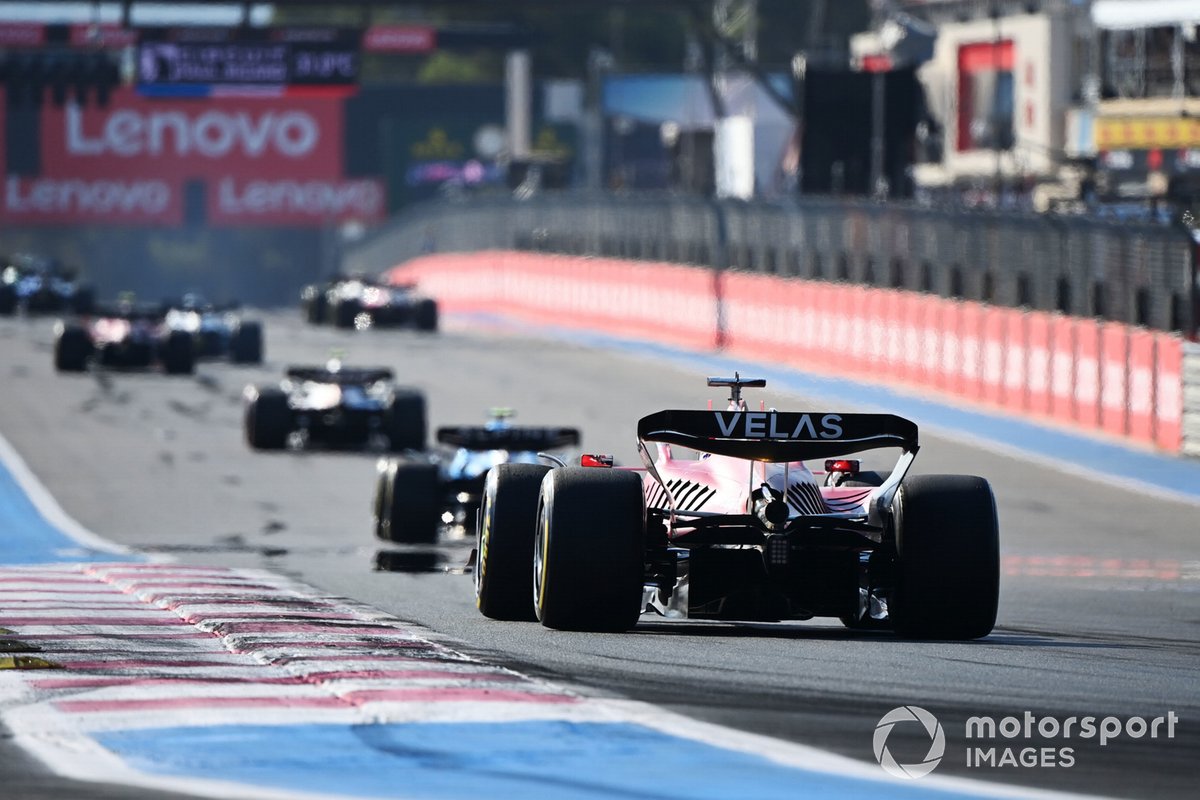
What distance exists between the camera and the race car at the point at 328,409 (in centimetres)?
2634

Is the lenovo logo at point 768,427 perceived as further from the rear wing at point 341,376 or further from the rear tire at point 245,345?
the rear tire at point 245,345

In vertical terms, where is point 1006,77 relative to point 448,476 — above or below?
above

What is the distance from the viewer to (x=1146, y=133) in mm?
45281

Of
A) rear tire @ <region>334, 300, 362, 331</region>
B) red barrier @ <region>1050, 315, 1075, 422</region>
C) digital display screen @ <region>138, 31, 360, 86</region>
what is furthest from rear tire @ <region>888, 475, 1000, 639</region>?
digital display screen @ <region>138, 31, 360, 86</region>

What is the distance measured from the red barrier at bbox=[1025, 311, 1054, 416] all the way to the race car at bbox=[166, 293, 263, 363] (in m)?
13.5

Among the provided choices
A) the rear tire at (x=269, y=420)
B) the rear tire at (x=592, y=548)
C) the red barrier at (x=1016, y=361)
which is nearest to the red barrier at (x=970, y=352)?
the red barrier at (x=1016, y=361)

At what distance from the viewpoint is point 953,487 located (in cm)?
1148

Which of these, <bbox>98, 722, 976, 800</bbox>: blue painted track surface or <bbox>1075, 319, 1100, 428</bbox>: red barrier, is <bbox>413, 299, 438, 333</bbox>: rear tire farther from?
<bbox>98, 722, 976, 800</bbox>: blue painted track surface

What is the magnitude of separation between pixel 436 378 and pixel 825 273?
5.83 metres

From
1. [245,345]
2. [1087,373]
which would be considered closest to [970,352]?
[1087,373]

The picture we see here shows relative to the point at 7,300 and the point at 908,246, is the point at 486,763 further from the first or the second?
the point at 7,300

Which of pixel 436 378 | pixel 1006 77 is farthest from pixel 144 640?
pixel 1006 77

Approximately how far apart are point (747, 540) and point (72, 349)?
84.9 feet

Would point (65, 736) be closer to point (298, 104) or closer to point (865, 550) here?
point (865, 550)
